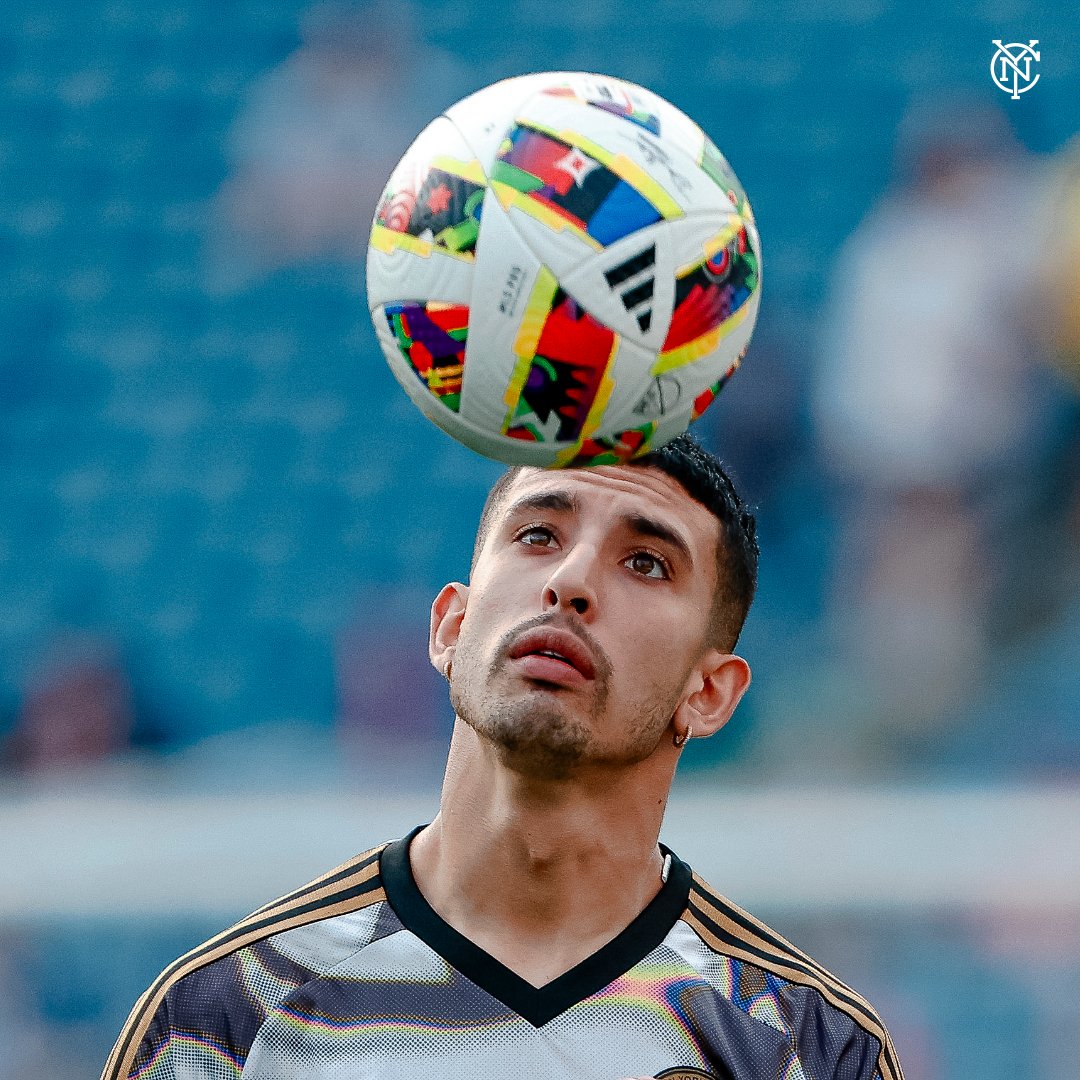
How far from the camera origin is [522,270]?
9.02 feet

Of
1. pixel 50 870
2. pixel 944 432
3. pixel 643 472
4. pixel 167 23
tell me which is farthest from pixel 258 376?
pixel 643 472

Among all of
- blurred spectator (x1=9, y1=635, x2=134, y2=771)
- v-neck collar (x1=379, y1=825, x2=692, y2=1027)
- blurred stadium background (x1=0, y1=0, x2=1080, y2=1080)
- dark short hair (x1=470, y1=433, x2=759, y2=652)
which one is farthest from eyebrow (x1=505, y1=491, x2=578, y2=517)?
blurred spectator (x1=9, y1=635, x2=134, y2=771)

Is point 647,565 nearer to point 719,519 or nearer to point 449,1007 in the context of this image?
point 719,519

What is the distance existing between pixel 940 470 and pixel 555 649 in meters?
3.95

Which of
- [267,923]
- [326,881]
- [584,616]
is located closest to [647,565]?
[584,616]

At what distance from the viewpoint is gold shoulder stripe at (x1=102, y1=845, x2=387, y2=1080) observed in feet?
9.64

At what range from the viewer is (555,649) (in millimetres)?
3062

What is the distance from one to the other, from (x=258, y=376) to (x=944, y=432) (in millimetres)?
2992

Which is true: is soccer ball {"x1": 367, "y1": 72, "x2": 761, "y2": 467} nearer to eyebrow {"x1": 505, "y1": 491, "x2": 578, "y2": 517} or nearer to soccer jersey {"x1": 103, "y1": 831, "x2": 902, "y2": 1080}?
eyebrow {"x1": 505, "y1": 491, "x2": 578, "y2": 517}

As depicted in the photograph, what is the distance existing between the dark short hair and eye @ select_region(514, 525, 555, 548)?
118 mm

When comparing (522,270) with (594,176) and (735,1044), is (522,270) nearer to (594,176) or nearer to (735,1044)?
(594,176)

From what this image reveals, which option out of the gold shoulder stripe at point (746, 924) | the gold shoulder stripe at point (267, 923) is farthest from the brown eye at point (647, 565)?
the gold shoulder stripe at point (267, 923)

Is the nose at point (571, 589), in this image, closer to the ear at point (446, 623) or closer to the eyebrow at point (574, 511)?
the eyebrow at point (574, 511)

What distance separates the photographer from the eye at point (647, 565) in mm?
3287
